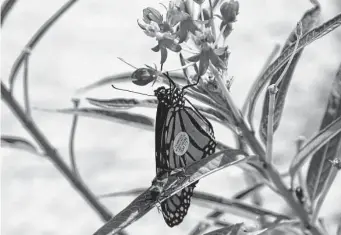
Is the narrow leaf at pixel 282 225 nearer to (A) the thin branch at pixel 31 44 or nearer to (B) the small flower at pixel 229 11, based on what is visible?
(B) the small flower at pixel 229 11

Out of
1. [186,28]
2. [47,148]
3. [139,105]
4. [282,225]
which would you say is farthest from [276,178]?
[47,148]

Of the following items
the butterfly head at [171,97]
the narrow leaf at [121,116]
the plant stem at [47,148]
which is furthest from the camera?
the plant stem at [47,148]

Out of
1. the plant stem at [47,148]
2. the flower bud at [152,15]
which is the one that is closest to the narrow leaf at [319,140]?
the flower bud at [152,15]

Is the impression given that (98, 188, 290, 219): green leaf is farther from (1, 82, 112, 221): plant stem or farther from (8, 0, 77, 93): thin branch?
(8, 0, 77, 93): thin branch

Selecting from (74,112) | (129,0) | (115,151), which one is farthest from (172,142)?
(129,0)

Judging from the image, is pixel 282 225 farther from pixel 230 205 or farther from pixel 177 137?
pixel 177 137

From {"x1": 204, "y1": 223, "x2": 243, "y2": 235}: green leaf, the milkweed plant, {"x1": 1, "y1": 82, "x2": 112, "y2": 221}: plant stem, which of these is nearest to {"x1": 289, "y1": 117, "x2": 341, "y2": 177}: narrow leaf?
the milkweed plant
